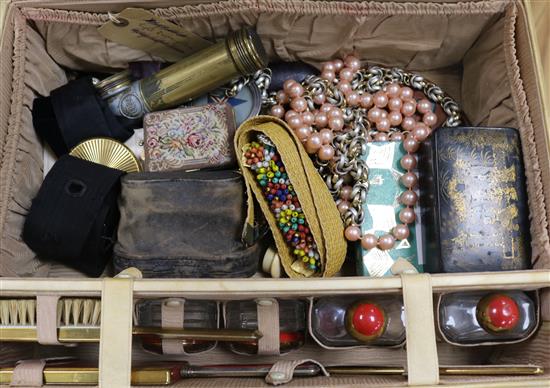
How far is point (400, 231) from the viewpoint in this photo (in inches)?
34.5

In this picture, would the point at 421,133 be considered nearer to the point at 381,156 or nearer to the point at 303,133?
the point at 381,156

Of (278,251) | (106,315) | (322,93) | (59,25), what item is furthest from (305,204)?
(59,25)

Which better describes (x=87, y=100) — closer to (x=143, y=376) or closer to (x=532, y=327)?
(x=143, y=376)

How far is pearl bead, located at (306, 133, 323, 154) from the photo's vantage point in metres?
0.90

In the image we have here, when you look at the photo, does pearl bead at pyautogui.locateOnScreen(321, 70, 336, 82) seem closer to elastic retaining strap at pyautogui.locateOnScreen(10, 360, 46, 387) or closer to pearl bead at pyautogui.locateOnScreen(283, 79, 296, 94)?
pearl bead at pyautogui.locateOnScreen(283, 79, 296, 94)

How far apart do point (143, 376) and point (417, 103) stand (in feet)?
2.09

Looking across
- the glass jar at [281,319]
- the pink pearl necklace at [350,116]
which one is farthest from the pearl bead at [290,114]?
the glass jar at [281,319]

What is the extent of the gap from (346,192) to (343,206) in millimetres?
24

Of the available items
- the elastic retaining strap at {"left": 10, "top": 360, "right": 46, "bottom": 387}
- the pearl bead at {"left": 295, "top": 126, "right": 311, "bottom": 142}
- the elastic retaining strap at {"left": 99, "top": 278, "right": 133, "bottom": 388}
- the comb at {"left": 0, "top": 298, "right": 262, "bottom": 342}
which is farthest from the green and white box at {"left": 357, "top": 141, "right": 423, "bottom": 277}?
the elastic retaining strap at {"left": 10, "top": 360, "right": 46, "bottom": 387}

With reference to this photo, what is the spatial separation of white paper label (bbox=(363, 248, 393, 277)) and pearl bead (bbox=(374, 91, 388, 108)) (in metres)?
0.26

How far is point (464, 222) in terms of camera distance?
2.67 feet

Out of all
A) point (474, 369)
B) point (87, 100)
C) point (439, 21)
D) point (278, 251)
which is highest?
point (439, 21)

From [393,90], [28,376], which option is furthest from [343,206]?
[28,376]

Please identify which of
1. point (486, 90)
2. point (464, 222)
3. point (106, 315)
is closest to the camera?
point (106, 315)
